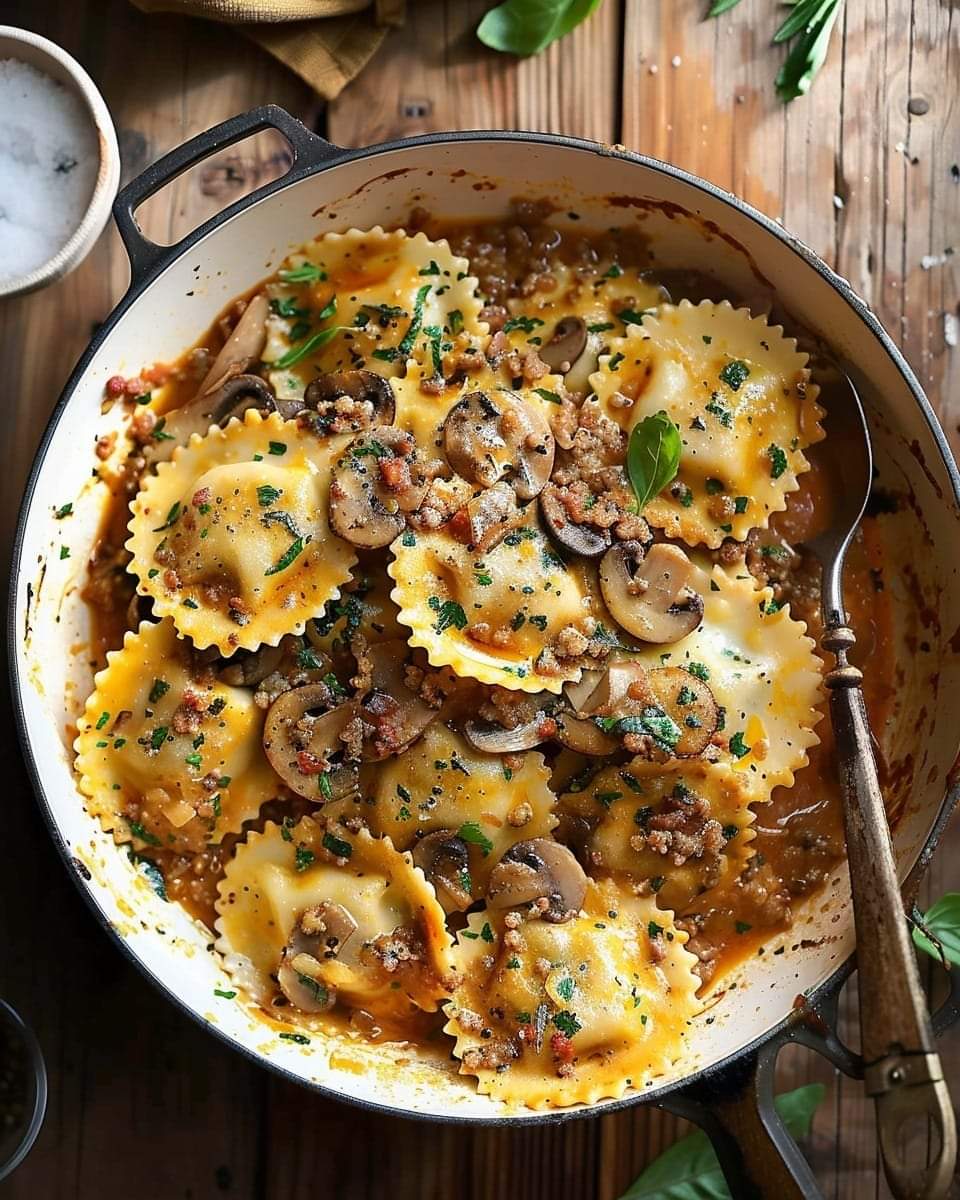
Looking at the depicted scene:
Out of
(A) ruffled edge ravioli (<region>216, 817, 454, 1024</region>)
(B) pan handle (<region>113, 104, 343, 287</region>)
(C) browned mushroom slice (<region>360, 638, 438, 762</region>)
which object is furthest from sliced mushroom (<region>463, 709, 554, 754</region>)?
(B) pan handle (<region>113, 104, 343, 287</region>)

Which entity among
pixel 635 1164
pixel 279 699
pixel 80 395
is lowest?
pixel 635 1164

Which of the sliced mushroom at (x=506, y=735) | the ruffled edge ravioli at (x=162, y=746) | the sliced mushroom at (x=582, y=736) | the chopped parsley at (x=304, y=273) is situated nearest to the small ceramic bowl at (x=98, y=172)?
Result: the chopped parsley at (x=304, y=273)

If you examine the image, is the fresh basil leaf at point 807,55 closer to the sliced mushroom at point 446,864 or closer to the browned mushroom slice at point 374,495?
the browned mushroom slice at point 374,495

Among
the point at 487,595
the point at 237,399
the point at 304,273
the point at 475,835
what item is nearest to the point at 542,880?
the point at 475,835

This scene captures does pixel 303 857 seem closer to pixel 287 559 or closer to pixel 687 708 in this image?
pixel 287 559

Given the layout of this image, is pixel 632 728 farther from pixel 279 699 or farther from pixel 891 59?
pixel 891 59

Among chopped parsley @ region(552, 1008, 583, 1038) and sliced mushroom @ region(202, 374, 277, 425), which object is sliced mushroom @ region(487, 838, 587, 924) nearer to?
chopped parsley @ region(552, 1008, 583, 1038)

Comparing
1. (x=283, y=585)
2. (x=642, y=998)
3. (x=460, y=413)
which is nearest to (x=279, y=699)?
(x=283, y=585)
